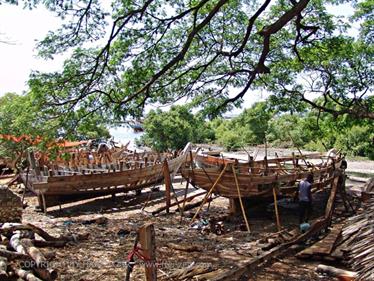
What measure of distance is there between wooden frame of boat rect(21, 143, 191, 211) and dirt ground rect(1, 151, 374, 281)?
0.51 metres

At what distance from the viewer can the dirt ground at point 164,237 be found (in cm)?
776

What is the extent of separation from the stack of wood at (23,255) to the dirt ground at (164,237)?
49cm

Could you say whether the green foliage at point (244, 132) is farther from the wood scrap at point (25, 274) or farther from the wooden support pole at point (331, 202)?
the wood scrap at point (25, 274)

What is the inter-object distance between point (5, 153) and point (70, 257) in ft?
49.5

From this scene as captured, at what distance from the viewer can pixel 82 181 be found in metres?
→ 15.1

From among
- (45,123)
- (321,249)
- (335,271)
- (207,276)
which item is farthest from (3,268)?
(321,249)

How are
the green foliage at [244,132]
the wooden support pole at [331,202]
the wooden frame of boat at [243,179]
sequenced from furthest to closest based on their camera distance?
the green foliage at [244,132] < the wooden frame of boat at [243,179] < the wooden support pole at [331,202]

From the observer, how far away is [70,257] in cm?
805

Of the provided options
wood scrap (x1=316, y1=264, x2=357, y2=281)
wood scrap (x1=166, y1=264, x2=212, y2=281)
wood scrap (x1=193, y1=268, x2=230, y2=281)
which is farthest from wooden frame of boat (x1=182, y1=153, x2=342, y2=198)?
wood scrap (x1=193, y1=268, x2=230, y2=281)

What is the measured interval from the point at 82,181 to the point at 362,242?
1179cm

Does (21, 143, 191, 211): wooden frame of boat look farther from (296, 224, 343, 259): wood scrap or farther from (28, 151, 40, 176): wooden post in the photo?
(296, 224, 343, 259): wood scrap

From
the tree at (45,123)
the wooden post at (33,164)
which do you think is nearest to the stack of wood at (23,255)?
the tree at (45,123)

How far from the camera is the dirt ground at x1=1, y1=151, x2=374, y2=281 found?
7.76 m

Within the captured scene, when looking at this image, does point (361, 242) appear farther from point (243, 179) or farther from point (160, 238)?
point (243, 179)
